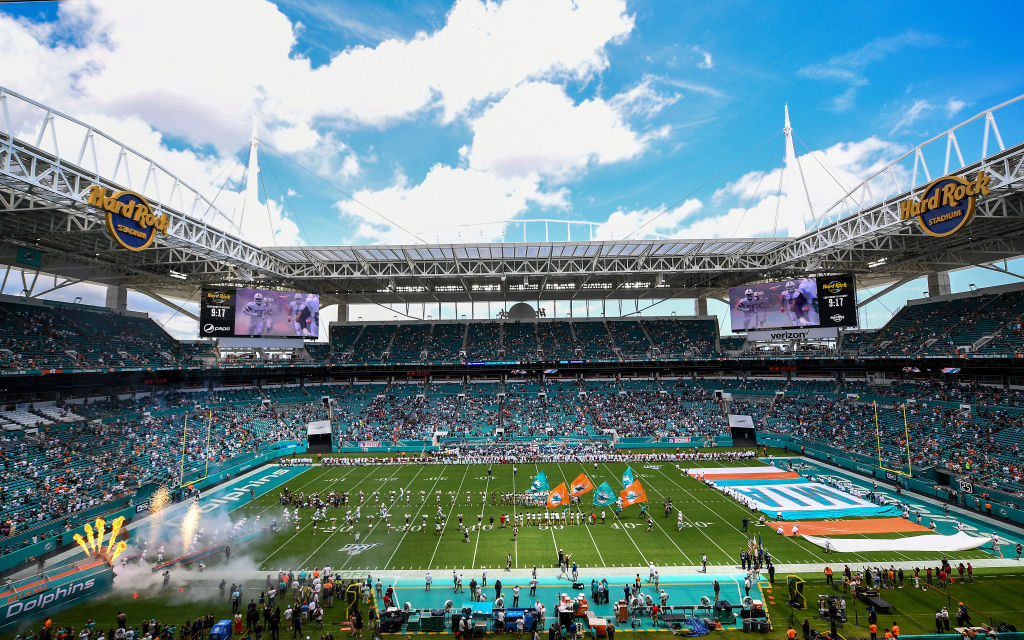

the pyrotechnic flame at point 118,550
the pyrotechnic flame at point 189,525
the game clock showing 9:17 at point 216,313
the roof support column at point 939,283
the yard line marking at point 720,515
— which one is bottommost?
the yard line marking at point 720,515

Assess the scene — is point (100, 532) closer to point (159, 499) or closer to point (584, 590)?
point (159, 499)

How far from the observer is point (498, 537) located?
76.1 ft

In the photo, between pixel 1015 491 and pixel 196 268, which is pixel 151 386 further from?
pixel 1015 491

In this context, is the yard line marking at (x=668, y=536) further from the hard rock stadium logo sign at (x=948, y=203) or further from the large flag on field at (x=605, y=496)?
the hard rock stadium logo sign at (x=948, y=203)

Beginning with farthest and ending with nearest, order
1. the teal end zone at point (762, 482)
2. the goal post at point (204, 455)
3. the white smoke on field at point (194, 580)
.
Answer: the teal end zone at point (762, 482) < the goal post at point (204, 455) < the white smoke on field at point (194, 580)

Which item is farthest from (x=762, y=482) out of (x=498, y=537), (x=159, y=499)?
(x=159, y=499)

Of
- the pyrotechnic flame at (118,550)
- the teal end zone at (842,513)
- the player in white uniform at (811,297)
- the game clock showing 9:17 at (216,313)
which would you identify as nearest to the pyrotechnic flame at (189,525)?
the pyrotechnic flame at (118,550)

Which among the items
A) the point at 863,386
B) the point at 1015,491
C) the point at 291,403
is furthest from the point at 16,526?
the point at 863,386

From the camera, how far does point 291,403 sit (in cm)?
→ 4950

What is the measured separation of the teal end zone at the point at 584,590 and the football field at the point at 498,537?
1226 millimetres

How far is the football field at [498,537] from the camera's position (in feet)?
66.6

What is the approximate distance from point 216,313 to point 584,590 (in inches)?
1467

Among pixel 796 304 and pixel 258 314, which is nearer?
pixel 796 304

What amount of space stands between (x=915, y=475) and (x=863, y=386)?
16357 mm
